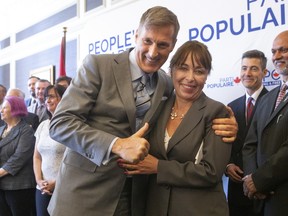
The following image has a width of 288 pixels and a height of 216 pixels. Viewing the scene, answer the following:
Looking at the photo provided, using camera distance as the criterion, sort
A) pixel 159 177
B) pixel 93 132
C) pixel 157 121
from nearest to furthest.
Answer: pixel 93 132 < pixel 159 177 < pixel 157 121

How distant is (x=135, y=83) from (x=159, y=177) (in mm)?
368

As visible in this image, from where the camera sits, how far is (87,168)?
47.5 inches

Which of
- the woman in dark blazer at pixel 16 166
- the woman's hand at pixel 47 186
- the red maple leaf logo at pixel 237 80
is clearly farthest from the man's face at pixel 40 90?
the red maple leaf logo at pixel 237 80

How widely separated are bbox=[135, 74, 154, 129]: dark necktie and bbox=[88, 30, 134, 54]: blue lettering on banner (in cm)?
218

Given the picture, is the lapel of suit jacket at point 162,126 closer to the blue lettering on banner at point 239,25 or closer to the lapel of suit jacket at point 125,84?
the lapel of suit jacket at point 125,84

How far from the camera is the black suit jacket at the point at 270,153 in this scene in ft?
5.43

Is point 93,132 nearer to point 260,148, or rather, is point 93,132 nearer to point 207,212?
point 207,212

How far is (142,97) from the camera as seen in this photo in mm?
1293

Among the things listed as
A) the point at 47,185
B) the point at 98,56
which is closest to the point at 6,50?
the point at 47,185

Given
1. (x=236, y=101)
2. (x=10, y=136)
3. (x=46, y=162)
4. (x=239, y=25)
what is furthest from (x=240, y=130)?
(x=10, y=136)

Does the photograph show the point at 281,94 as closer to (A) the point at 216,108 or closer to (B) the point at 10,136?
(A) the point at 216,108

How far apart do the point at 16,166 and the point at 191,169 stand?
7.17 feet

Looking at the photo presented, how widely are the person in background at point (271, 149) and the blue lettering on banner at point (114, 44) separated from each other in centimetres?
170

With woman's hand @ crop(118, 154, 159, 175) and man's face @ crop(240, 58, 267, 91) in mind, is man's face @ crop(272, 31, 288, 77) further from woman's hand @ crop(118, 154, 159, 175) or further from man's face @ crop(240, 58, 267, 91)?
woman's hand @ crop(118, 154, 159, 175)
